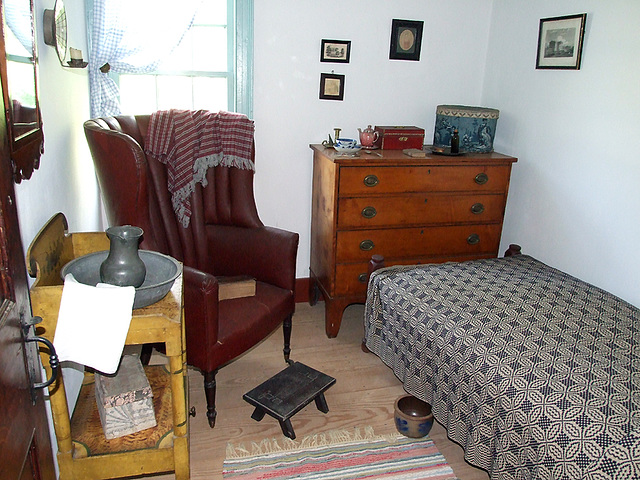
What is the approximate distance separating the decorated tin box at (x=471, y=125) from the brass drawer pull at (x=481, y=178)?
241 mm

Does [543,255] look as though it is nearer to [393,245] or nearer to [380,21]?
[393,245]

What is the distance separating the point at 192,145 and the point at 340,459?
5.49 feet

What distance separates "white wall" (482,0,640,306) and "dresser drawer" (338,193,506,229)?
9.9 inches

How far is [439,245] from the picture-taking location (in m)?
3.13

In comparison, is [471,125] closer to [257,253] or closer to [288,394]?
[257,253]

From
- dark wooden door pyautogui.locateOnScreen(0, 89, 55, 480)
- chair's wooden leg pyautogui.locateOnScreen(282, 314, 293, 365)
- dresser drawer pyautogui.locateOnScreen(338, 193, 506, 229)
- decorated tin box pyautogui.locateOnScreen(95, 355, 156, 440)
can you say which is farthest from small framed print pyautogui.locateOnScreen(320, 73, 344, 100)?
dark wooden door pyautogui.locateOnScreen(0, 89, 55, 480)

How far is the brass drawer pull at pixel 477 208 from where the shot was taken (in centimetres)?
310

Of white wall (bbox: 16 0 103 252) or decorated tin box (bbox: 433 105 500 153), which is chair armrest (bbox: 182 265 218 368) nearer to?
white wall (bbox: 16 0 103 252)

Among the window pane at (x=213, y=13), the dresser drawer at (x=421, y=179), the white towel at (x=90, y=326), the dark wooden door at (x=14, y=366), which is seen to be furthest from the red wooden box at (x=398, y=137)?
the dark wooden door at (x=14, y=366)

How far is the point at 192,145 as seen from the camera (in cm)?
265

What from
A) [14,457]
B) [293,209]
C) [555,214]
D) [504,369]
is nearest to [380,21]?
[293,209]

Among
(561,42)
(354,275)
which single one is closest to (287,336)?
(354,275)

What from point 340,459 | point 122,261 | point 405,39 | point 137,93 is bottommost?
point 340,459

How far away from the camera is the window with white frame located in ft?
9.92
